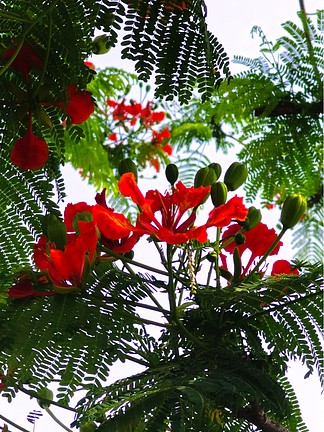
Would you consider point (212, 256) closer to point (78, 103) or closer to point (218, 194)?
point (218, 194)

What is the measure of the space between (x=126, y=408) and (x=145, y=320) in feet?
0.51

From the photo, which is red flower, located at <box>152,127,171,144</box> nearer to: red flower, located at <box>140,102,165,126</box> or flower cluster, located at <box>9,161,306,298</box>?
red flower, located at <box>140,102,165,126</box>

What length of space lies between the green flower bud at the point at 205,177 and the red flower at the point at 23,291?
0.22 meters

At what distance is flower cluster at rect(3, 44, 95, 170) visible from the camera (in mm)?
947

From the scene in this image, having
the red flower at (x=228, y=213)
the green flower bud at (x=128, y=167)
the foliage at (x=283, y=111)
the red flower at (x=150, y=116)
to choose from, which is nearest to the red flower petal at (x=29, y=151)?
the green flower bud at (x=128, y=167)

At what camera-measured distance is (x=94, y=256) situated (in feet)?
3.01

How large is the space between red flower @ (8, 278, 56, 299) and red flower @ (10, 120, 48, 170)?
0.45ft

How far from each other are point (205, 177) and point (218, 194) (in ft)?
0.11

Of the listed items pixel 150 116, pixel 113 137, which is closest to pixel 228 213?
pixel 113 137

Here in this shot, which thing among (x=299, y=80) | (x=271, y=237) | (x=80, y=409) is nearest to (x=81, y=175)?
(x=299, y=80)

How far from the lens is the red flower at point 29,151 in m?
0.96

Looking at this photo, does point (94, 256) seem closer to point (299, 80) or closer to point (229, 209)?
point (229, 209)

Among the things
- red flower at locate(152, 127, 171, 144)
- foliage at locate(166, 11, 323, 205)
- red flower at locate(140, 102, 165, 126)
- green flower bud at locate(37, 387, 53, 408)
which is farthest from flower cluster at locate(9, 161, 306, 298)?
red flower at locate(140, 102, 165, 126)

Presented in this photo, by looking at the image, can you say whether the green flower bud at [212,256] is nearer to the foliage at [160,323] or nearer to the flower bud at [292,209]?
the foliage at [160,323]
